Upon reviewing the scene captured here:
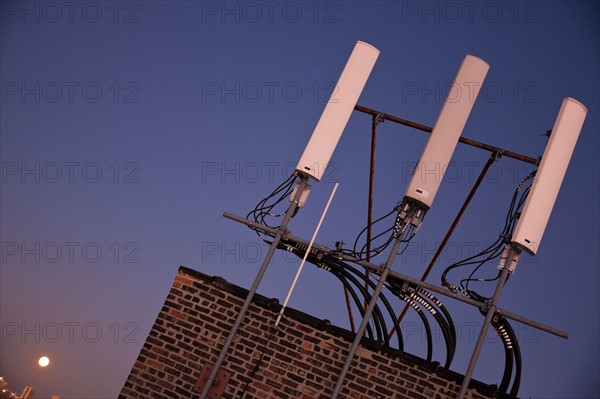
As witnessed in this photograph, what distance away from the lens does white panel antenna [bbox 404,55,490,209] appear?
9.14 metres

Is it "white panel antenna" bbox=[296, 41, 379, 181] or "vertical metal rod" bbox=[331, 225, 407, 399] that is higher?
"white panel antenna" bbox=[296, 41, 379, 181]

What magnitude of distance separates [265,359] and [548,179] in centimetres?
392

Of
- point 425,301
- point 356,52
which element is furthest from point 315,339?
point 356,52

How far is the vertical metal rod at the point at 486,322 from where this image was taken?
852 centimetres

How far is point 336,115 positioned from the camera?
965 centimetres

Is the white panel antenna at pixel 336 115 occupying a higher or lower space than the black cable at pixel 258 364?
higher

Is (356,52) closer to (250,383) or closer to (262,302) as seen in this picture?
(262,302)

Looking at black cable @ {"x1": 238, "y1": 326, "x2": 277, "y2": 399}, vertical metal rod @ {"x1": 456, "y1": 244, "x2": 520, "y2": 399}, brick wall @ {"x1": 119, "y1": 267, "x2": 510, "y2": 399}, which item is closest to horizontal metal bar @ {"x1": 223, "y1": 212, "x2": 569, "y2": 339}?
vertical metal rod @ {"x1": 456, "y1": 244, "x2": 520, "y2": 399}

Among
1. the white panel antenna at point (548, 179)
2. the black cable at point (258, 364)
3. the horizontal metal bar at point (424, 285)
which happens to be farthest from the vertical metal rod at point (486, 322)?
the black cable at point (258, 364)

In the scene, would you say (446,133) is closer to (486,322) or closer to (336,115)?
(336,115)

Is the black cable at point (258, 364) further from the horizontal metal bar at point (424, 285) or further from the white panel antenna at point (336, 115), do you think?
the white panel antenna at point (336, 115)

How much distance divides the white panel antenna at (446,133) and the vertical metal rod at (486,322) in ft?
3.63

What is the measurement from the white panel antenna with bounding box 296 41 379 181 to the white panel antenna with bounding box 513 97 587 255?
2.37 m

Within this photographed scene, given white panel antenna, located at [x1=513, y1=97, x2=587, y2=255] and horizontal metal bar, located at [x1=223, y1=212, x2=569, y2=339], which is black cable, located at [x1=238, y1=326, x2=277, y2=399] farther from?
white panel antenna, located at [x1=513, y1=97, x2=587, y2=255]
